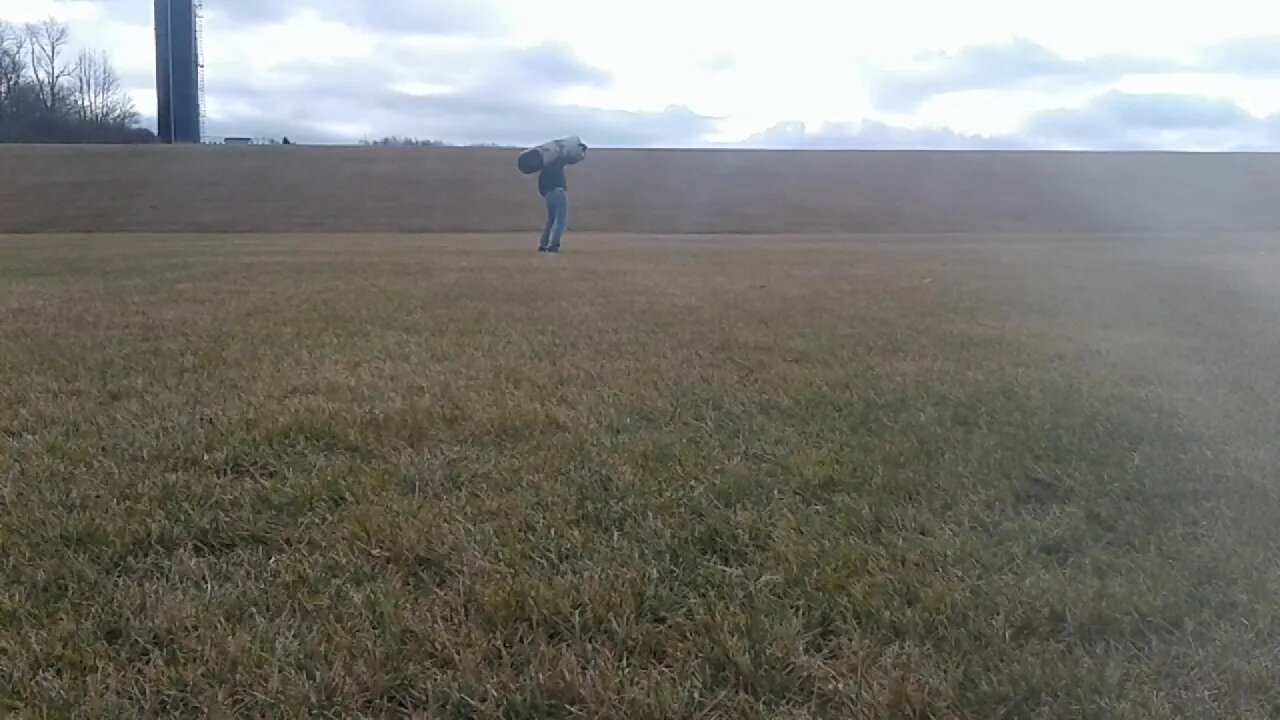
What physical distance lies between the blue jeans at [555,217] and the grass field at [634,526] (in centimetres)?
929

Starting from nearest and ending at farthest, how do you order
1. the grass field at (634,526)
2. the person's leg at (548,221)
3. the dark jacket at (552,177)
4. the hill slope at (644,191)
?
the grass field at (634,526) < the dark jacket at (552,177) < the person's leg at (548,221) < the hill slope at (644,191)

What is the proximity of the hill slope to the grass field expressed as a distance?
93.7 ft

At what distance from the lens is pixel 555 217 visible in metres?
15.9

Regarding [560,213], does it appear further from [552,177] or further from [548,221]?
[552,177]

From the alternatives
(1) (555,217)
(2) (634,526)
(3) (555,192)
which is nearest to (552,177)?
(3) (555,192)

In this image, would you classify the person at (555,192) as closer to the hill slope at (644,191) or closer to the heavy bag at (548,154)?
the heavy bag at (548,154)

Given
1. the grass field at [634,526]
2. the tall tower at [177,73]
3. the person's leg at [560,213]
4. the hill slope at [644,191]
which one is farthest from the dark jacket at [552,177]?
the tall tower at [177,73]

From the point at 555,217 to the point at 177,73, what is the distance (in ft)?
216

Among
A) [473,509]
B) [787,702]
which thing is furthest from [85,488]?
[787,702]

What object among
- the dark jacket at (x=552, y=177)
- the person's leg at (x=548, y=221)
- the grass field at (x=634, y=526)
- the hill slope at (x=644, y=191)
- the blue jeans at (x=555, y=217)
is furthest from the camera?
the hill slope at (x=644, y=191)

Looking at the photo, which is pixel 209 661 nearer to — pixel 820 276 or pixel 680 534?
pixel 680 534

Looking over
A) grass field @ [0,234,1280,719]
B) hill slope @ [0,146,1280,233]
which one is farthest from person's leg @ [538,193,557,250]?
hill slope @ [0,146,1280,233]

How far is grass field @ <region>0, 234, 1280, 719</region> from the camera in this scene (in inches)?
84.9

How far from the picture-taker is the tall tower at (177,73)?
70312 mm
